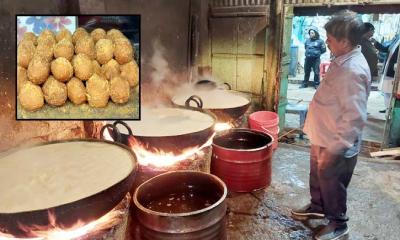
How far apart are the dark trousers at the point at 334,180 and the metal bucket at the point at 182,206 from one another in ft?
4.25

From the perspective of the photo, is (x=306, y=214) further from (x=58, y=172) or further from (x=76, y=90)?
(x=76, y=90)

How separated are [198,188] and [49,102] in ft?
5.41

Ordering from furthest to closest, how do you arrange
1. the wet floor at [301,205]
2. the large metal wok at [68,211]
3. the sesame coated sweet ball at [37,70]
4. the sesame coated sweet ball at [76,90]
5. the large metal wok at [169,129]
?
the wet floor at [301,205] < the large metal wok at [169,129] < the sesame coated sweet ball at [76,90] < the sesame coated sweet ball at [37,70] < the large metal wok at [68,211]

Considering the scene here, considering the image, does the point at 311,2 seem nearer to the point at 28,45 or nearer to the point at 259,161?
the point at 259,161

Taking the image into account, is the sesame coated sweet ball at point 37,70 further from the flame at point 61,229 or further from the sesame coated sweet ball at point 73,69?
the flame at point 61,229

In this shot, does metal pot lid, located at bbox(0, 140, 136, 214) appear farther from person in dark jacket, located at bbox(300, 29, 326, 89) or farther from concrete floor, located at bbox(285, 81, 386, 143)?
person in dark jacket, located at bbox(300, 29, 326, 89)

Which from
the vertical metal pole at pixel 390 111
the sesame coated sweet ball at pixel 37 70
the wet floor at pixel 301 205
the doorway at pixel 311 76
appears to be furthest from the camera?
the doorway at pixel 311 76

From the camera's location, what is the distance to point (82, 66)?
243 centimetres

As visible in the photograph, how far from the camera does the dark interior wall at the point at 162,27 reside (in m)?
5.02

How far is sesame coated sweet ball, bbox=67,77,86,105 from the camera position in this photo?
2.42 m

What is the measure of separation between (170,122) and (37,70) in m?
1.86

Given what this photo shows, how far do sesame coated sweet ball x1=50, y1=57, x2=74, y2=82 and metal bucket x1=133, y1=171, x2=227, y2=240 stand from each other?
1.18m

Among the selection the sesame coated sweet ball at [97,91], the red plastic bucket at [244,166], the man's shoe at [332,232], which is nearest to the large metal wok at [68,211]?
the sesame coated sweet ball at [97,91]

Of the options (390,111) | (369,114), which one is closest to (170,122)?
(390,111)
